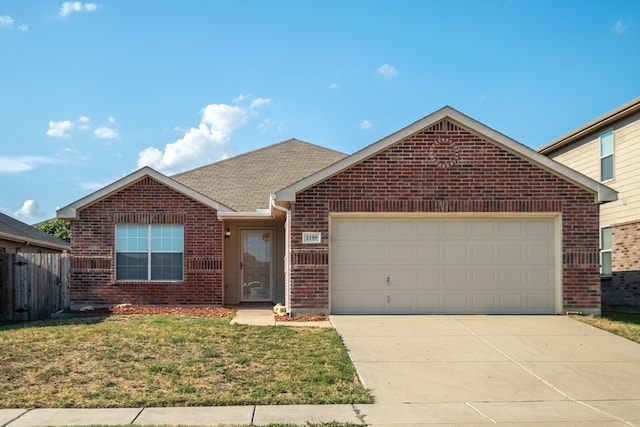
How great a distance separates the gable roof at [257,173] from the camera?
19.0 metres

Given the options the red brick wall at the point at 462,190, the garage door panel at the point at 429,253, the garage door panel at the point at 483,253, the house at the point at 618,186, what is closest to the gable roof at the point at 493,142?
the red brick wall at the point at 462,190

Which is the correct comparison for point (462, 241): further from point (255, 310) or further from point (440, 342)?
point (255, 310)

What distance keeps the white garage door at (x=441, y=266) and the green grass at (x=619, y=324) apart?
3.20 feet

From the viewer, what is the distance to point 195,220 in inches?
660

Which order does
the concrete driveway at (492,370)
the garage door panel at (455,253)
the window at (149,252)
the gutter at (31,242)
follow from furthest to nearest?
the gutter at (31,242), the window at (149,252), the garage door panel at (455,253), the concrete driveway at (492,370)

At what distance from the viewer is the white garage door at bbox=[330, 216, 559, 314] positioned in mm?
14039

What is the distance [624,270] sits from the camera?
17594mm

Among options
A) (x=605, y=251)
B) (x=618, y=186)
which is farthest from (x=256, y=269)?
(x=618, y=186)

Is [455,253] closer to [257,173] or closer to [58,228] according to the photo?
[257,173]

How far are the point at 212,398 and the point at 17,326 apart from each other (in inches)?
309

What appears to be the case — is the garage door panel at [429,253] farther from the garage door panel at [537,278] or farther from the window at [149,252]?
the window at [149,252]

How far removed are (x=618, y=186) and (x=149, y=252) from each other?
13.1 meters

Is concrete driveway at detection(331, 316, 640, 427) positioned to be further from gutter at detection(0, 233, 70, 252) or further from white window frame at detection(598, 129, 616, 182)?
gutter at detection(0, 233, 70, 252)

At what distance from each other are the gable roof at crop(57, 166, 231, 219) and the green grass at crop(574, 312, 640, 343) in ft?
30.2
